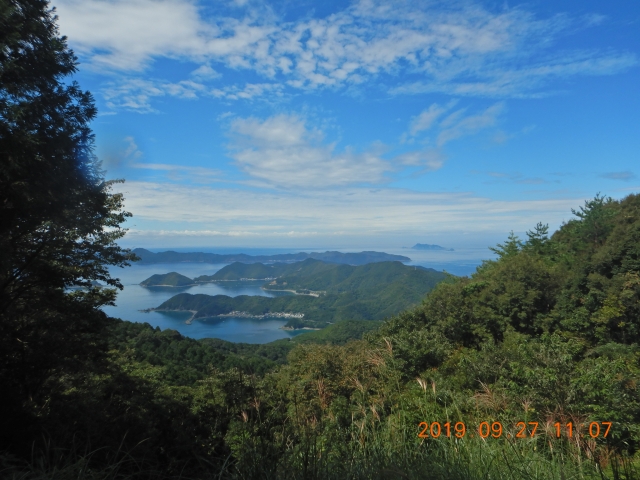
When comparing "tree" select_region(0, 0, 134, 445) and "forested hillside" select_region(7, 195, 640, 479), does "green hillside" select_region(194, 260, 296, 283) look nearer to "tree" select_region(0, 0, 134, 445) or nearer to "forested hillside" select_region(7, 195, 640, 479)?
"forested hillside" select_region(7, 195, 640, 479)

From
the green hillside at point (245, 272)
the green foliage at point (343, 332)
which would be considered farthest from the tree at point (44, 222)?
the green hillside at point (245, 272)

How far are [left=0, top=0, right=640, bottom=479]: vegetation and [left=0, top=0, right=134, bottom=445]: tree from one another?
0.08ft

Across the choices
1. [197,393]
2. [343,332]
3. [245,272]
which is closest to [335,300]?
[343,332]

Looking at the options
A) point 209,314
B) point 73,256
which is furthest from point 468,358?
point 209,314

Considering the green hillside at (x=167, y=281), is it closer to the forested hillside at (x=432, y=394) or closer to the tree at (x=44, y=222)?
the forested hillside at (x=432, y=394)

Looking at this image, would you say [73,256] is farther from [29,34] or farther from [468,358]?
[468,358]

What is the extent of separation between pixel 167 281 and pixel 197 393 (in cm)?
10987

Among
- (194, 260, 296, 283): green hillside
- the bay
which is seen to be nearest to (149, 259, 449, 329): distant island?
the bay

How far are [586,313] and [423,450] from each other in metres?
17.1

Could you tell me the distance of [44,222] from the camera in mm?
5699

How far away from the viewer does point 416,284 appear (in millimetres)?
92188

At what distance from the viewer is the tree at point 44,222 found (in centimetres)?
470

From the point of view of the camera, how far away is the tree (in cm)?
470

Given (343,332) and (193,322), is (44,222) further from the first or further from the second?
(193,322)
